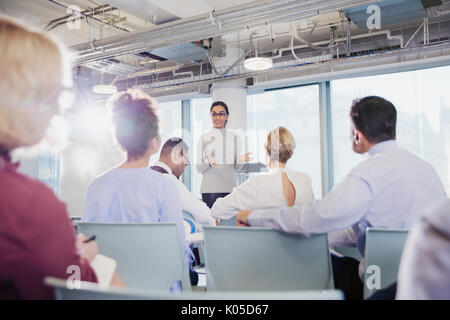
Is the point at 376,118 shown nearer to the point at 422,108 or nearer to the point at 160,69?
the point at 422,108

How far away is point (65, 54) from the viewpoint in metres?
0.79

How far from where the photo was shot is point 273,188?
2113 millimetres

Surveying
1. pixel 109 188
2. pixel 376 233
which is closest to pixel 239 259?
pixel 376 233

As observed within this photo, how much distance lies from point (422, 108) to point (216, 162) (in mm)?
3414

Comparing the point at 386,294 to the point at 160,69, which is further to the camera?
the point at 160,69

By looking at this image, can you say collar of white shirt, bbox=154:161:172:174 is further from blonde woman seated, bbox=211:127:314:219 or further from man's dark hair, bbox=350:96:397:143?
man's dark hair, bbox=350:96:397:143

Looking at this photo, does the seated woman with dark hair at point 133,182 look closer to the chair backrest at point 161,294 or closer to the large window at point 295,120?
the chair backrest at point 161,294

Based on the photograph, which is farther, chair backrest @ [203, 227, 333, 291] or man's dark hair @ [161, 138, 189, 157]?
man's dark hair @ [161, 138, 189, 157]

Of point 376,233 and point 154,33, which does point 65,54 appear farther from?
point 154,33

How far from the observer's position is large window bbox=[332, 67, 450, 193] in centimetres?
576

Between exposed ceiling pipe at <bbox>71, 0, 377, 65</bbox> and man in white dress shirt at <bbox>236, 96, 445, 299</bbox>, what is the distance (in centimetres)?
221

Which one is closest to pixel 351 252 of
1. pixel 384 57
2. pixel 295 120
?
pixel 384 57

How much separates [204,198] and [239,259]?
120 inches

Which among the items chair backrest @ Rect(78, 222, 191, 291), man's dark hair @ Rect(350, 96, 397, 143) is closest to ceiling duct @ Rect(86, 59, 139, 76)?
chair backrest @ Rect(78, 222, 191, 291)
